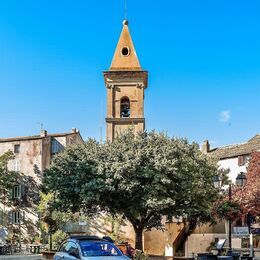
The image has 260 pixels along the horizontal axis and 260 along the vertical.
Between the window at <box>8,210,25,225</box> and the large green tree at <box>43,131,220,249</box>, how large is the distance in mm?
22600

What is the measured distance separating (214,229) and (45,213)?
1858 centimetres

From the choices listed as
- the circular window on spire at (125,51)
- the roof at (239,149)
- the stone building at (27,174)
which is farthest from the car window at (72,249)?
the stone building at (27,174)

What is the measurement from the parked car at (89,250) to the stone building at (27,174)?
39.4m

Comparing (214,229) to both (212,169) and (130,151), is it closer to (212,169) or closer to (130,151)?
(212,169)

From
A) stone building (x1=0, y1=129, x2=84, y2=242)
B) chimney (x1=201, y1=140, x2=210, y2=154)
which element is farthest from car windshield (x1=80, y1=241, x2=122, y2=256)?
chimney (x1=201, y1=140, x2=210, y2=154)

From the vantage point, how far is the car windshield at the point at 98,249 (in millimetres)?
Result: 16781

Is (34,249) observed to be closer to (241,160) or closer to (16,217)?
(16,217)

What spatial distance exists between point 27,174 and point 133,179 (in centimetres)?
2724

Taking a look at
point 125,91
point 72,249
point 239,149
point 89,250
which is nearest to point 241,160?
point 239,149

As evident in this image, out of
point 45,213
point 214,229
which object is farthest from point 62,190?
point 45,213

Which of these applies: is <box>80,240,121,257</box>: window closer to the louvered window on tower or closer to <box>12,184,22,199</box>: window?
the louvered window on tower

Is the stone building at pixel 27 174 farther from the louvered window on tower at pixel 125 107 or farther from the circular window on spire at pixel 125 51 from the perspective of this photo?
the circular window on spire at pixel 125 51

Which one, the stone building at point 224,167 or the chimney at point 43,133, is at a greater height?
the chimney at point 43,133

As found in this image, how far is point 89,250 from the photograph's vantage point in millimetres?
16891
